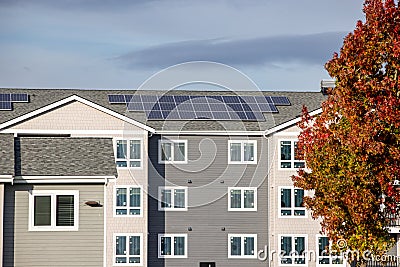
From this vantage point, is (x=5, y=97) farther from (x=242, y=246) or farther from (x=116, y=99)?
(x=242, y=246)

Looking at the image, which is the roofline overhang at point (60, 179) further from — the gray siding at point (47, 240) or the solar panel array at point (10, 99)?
the solar panel array at point (10, 99)

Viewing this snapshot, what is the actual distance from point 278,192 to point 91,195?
9.99 meters

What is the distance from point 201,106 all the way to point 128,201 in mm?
5972

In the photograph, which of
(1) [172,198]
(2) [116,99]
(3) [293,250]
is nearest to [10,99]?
(2) [116,99]

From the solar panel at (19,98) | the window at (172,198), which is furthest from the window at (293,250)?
the solar panel at (19,98)

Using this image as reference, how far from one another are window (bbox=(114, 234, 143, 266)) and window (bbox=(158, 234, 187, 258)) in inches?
67.6

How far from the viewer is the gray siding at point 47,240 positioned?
27.8m

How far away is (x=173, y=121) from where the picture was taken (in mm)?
36188

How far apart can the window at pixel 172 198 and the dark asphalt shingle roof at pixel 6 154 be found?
7.49 meters

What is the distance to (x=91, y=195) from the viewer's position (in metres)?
28.2

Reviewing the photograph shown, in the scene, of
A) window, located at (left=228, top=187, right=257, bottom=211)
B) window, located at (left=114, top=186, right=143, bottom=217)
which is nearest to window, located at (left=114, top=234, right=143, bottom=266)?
window, located at (left=114, top=186, right=143, bottom=217)

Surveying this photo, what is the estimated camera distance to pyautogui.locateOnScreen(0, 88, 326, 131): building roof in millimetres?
36062

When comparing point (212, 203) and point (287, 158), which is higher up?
point (287, 158)

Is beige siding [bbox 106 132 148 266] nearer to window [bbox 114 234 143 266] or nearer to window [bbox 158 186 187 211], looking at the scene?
window [bbox 114 234 143 266]
